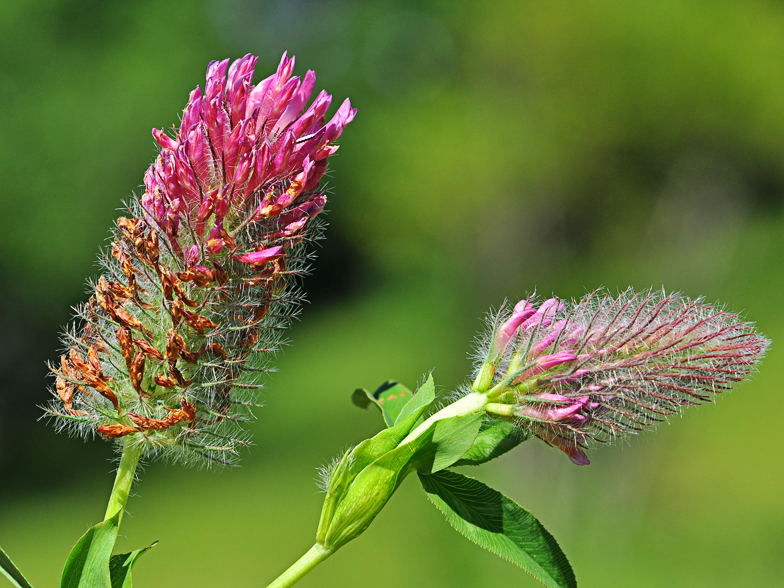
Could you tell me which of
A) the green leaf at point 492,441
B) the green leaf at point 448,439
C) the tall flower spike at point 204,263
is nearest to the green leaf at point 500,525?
the green leaf at point 492,441

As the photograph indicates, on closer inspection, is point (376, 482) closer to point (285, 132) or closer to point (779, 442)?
point (285, 132)

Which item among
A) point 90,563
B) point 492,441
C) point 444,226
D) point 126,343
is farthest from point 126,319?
point 444,226

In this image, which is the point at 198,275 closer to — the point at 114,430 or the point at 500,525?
the point at 114,430

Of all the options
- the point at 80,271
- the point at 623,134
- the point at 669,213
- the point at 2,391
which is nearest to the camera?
the point at 80,271

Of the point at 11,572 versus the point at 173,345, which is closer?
the point at 11,572

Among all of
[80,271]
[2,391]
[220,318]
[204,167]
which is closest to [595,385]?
[220,318]

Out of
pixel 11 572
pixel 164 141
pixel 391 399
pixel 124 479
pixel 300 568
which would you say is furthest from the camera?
pixel 391 399
